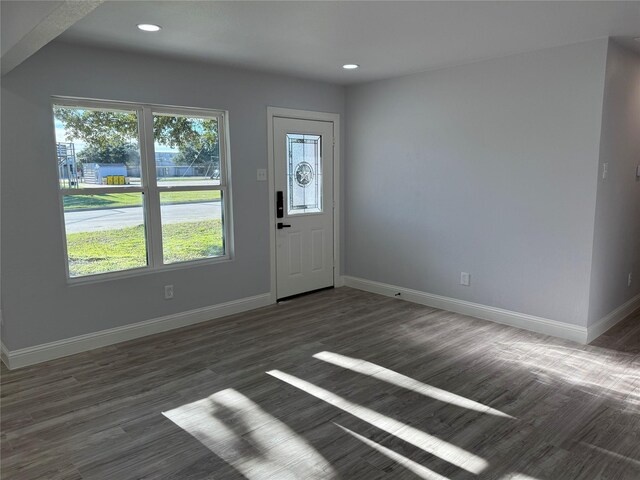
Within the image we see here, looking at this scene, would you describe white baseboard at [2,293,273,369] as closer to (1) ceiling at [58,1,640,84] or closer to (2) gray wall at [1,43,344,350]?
(2) gray wall at [1,43,344,350]

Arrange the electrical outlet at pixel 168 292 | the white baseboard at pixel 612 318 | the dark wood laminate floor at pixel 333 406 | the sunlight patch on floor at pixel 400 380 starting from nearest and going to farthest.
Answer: the dark wood laminate floor at pixel 333 406 → the sunlight patch on floor at pixel 400 380 → the white baseboard at pixel 612 318 → the electrical outlet at pixel 168 292

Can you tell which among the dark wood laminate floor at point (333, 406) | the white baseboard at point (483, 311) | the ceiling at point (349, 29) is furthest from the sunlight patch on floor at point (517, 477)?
the ceiling at point (349, 29)

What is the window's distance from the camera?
368 centimetres

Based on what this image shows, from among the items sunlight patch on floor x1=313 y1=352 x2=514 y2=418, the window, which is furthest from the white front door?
sunlight patch on floor x1=313 y1=352 x2=514 y2=418

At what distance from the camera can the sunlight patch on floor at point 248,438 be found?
2.29 m

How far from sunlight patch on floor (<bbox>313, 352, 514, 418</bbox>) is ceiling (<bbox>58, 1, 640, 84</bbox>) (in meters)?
2.45

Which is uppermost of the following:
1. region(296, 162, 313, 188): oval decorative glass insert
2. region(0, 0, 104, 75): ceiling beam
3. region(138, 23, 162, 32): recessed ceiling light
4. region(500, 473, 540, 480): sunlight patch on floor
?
region(138, 23, 162, 32): recessed ceiling light

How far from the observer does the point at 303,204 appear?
17.4ft

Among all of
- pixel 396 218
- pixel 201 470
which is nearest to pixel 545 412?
pixel 201 470

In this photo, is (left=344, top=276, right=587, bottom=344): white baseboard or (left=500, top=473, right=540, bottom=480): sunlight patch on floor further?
(left=344, top=276, right=587, bottom=344): white baseboard

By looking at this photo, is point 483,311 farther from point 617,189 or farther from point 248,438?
point 248,438

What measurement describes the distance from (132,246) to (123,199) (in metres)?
0.43

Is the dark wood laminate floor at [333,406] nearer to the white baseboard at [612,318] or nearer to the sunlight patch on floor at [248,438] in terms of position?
the sunlight patch on floor at [248,438]

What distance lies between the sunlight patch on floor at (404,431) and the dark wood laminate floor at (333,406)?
10mm
